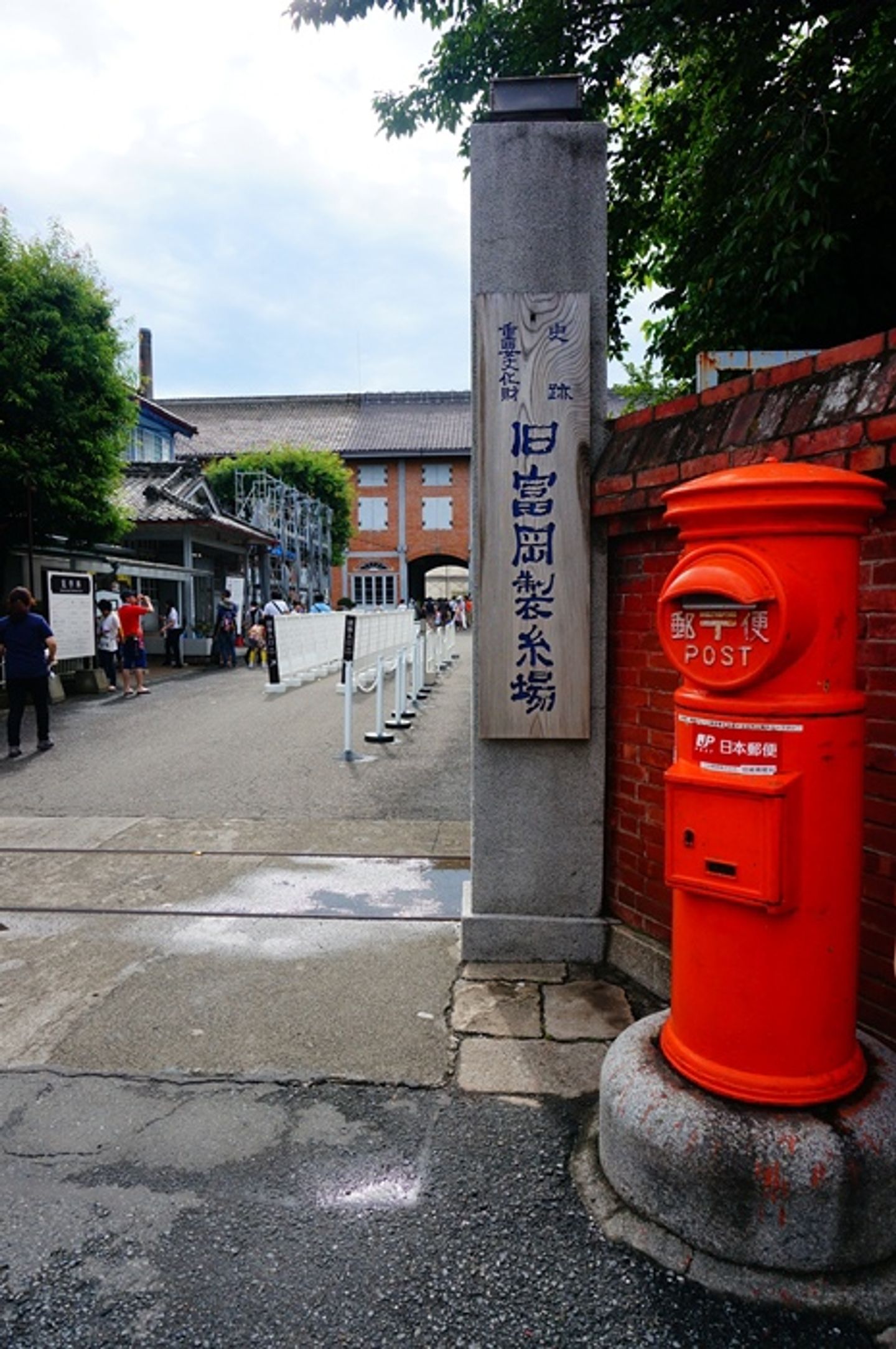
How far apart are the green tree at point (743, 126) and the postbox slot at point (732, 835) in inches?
217

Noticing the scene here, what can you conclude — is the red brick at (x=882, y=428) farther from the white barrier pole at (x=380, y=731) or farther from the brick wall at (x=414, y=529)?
the brick wall at (x=414, y=529)

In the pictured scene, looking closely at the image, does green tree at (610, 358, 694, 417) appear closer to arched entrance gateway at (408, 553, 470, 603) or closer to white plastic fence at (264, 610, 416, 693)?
white plastic fence at (264, 610, 416, 693)

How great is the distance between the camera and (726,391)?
10.3 feet

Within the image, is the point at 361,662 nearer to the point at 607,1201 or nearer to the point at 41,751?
the point at 41,751

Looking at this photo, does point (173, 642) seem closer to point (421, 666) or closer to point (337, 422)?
point (421, 666)

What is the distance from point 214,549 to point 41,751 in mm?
17113

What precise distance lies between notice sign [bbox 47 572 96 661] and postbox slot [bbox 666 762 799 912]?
1424 cm

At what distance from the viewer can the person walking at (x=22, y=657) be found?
9.80m

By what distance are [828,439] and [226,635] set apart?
20163 millimetres

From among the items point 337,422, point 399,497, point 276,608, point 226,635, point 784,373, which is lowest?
point 226,635

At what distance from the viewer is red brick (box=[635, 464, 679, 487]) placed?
3.26 meters

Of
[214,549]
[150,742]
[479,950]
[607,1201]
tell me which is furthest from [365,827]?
[214,549]

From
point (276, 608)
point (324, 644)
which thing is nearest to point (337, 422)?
point (276, 608)

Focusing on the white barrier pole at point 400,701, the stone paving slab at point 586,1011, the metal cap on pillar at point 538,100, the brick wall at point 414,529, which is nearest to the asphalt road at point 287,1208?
the stone paving slab at point 586,1011
